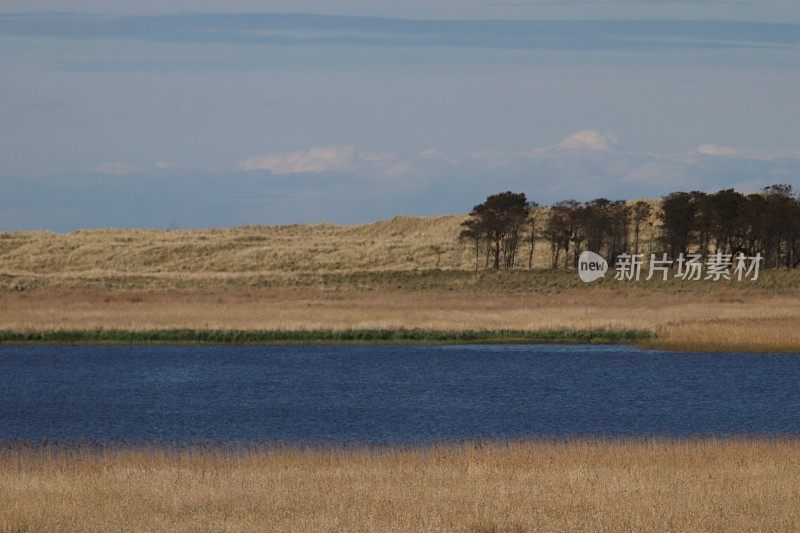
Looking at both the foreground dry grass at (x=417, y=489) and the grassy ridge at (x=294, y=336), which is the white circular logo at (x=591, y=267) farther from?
the foreground dry grass at (x=417, y=489)

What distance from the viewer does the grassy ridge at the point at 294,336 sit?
4862 centimetres

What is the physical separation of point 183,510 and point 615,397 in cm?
2047

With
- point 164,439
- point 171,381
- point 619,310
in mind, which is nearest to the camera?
point 164,439

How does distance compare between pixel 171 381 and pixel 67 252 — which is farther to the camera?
pixel 67 252

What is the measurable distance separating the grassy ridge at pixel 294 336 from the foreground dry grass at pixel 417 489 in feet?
87.9

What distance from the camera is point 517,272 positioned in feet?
270

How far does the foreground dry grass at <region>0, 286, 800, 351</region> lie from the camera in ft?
157

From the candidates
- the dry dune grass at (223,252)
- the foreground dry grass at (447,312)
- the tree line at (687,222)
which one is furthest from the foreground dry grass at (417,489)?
the dry dune grass at (223,252)

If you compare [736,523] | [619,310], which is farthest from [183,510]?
[619,310]

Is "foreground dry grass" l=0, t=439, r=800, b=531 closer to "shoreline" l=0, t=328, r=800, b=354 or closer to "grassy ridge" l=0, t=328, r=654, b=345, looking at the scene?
"shoreline" l=0, t=328, r=800, b=354

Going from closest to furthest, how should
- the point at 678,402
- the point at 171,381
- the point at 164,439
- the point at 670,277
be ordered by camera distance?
the point at 164,439 → the point at 678,402 → the point at 171,381 → the point at 670,277

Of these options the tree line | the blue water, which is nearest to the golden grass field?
the blue water

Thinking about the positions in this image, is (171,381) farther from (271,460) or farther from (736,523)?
(736,523)

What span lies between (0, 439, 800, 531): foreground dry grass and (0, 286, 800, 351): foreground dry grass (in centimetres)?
2616
